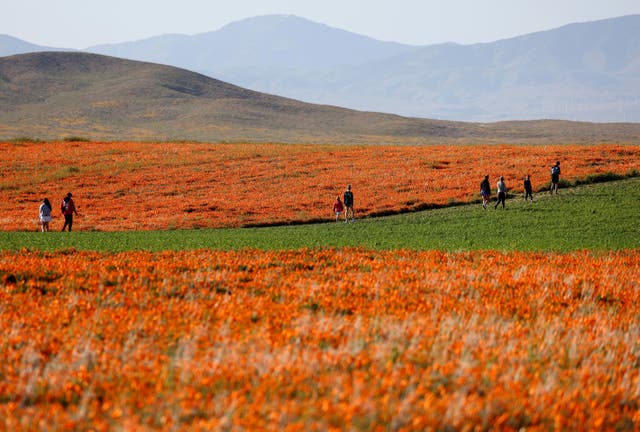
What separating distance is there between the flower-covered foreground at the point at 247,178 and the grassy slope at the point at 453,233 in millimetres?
4781

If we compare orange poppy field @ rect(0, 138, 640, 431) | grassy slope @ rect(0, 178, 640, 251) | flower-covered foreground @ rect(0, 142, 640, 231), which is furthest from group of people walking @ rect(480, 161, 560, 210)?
orange poppy field @ rect(0, 138, 640, 431)

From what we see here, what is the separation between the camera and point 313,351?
1009 centimetres

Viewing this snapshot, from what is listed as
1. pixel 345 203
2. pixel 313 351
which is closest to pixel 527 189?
pixel 345 203

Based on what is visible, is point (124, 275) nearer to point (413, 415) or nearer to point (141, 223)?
point (413, 415)

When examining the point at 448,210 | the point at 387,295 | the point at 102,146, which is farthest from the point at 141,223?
the point at 102,146

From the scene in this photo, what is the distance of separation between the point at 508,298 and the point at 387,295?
8.82ft

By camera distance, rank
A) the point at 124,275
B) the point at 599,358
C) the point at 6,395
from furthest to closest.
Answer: the point at 124,275
the point at 599,358
the point at 6,395

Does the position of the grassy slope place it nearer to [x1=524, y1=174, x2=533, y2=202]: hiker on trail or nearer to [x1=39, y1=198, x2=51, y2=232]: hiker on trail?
[x1=524, y1=174, x2=533, y2=202]: hiker on trail

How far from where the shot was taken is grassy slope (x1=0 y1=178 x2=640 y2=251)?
29.6 m

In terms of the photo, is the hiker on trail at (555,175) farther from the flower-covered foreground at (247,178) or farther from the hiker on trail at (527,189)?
the flower-covered foreground at (247,178)

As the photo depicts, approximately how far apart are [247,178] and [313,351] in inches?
2155

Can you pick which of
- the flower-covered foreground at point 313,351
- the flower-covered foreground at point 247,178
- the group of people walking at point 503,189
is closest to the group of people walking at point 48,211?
the flower-covered foreground at point 247,178

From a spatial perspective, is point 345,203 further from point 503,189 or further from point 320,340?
point 320,340

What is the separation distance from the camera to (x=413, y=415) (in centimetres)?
787
